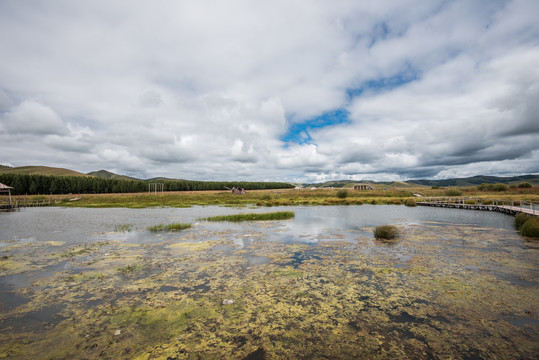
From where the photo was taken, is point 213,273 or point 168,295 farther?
point 213,273

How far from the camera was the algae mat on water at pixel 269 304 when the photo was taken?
5.29 m

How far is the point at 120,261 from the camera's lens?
1165 cm

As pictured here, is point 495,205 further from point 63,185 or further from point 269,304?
point 63,185

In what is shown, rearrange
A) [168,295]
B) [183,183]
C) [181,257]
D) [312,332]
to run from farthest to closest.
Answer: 1. [183,183]
2. [181,257]
3. [168,295]
4. [312,332]

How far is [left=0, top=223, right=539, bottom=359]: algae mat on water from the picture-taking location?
17.4 feet

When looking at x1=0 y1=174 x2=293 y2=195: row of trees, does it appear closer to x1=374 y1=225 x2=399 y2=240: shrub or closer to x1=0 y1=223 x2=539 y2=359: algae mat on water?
x1=0 y1=223 x2=539 y2=359: algae mat on water

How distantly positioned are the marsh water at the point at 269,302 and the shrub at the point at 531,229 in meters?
5.09

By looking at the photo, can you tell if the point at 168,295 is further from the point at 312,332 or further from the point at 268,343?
the point at 312,332

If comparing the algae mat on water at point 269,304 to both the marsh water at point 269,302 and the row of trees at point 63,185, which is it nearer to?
the marsh water at point 269,302

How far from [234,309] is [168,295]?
243cm

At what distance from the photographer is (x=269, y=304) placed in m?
7.27

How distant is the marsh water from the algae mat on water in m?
0.04

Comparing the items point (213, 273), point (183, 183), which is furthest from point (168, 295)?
point (183, 183)

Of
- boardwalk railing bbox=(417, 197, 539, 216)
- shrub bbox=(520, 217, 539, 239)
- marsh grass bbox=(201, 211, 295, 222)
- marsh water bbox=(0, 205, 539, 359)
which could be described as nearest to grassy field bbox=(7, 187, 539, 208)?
boardwalk railing bbox=(417, 197, 539, 216)
